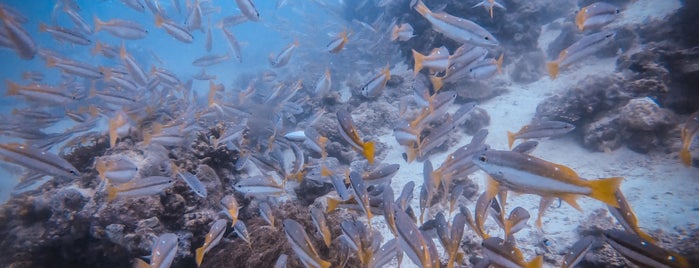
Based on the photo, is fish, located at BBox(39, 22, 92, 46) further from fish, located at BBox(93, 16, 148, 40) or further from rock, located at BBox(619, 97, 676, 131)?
rock, located at BBox(619, 97, 676, 131)

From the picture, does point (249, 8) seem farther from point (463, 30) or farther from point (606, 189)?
point (606, 189)

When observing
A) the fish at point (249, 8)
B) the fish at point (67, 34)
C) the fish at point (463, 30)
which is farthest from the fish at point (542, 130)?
the fish at point (67, 34)

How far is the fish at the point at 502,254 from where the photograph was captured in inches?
94.0

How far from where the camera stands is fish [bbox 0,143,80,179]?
3355mm

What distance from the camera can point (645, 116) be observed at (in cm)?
579

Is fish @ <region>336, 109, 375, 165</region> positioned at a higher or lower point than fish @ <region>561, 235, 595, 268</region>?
higher

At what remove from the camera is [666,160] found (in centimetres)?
547

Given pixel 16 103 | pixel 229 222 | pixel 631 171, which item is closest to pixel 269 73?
pixel 229 222

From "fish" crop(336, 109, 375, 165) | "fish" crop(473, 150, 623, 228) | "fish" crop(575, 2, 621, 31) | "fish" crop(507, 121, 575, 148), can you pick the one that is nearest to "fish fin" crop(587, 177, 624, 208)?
"fish" crop(473, 150, 623, 228)

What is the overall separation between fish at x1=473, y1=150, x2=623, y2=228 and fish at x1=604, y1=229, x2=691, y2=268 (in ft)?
1.98

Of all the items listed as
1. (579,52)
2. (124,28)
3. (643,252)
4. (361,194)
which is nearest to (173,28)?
(124,28)

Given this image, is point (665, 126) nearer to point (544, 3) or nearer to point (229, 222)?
point (229, 222)

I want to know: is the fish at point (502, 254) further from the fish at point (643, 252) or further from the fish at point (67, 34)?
the fish at point (67, 34)

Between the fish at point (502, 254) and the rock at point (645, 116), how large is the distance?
542cm
